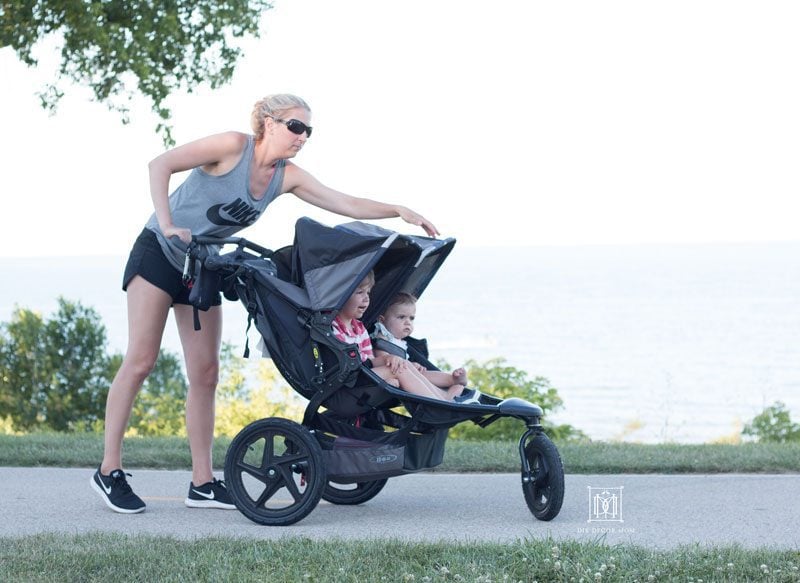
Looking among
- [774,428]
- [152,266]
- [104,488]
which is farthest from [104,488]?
[774,428]

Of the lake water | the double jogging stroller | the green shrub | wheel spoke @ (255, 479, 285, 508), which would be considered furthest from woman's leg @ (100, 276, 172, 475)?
the lake water

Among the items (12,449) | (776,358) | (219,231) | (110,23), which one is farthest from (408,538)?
(776,358)

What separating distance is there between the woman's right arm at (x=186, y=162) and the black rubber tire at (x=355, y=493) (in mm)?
1547

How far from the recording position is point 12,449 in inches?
306

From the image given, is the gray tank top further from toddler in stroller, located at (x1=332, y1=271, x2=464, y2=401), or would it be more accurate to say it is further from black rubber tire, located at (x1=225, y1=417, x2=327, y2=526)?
black rubber tire, located at (x1=225, y1=417, x2=327, y2=526)

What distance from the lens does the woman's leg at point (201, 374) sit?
19.4 feet

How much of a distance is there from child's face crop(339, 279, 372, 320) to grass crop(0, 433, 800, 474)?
176 centimetres

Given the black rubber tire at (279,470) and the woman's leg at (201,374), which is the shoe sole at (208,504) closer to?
the woman's leg at (201,374)

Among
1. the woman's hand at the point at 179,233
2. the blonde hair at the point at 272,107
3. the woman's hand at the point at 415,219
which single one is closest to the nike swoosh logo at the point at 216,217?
the woman's hand at the point at 179,233

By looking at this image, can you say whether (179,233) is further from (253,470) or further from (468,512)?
(468,512)

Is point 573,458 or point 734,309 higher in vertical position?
point 734,309

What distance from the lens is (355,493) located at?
609 centimetres

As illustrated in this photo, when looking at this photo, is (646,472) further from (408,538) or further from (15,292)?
(15,292)

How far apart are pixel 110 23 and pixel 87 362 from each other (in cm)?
704
